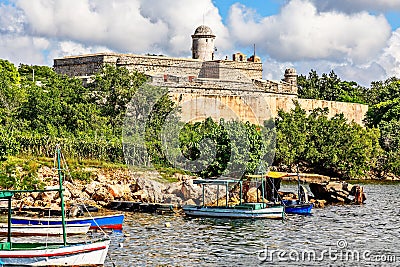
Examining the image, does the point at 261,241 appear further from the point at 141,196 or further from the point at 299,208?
the point at 141,196

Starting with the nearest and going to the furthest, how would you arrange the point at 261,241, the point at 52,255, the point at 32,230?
the point at 52,255 → the point at 32,230 → the point at 261,241

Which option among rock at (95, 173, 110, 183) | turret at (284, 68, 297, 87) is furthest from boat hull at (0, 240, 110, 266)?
turret at (284, 68, 297, 87)

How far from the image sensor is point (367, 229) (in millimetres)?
26469

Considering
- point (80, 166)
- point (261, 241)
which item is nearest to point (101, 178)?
point (80, 166)

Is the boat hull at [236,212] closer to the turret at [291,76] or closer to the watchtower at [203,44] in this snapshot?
the watchtower at [203,44]

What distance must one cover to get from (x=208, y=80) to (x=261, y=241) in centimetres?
3120

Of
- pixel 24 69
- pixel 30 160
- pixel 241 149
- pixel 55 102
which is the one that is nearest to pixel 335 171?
pixel 241 149

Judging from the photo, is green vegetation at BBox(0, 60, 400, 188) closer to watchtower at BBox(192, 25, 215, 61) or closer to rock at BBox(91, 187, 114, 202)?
rock at BBox(91, 187, 114, 202)

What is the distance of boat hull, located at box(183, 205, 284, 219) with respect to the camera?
28.1 metres

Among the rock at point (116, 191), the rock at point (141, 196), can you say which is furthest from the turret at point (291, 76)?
the rock at point (116, 191)

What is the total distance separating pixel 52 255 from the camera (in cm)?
1741

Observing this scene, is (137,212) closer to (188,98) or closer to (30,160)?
(30,160)

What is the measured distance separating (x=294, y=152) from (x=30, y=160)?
73.1 feet

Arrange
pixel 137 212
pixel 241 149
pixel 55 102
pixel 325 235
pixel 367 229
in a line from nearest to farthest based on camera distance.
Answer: pixel 325 235 → pixel 367 229 → pixel 137 212 → pixel 241 149 → pixel 55 102
